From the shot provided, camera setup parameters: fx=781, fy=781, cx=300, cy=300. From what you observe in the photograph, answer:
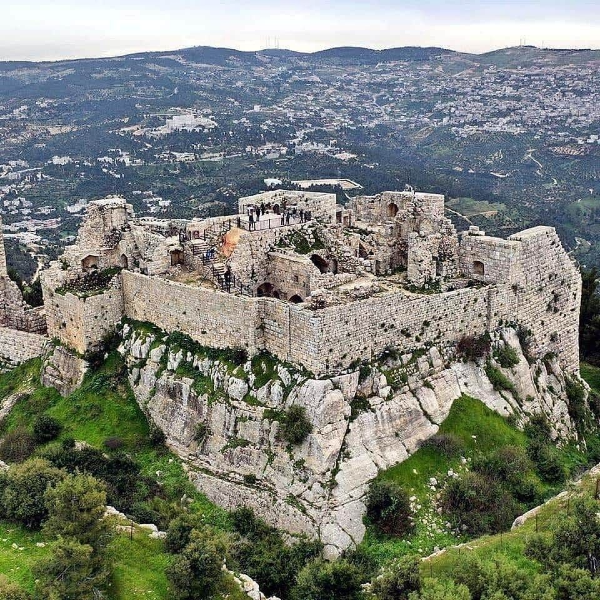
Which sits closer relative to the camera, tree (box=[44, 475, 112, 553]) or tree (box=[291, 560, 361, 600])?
tree (box=[44, 475, 112, 553])

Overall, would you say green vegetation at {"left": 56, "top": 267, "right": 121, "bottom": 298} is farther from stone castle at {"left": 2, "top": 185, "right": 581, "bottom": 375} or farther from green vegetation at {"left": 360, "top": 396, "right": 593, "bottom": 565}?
green vegetation at {"left": 360, "top": 396, "right": 593, "bottom": 565}

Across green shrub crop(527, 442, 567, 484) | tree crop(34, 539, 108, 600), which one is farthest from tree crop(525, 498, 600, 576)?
tree crop(34, 539, 108, 600)

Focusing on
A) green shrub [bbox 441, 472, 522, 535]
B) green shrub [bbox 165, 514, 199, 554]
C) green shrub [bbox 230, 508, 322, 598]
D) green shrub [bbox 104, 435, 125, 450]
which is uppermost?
green shrub [bbox 165, 514, 199, 554]

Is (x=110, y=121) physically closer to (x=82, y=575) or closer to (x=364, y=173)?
(x=364, y=173)

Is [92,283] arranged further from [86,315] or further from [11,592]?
[11,592]

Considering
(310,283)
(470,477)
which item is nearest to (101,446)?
(310,283)
